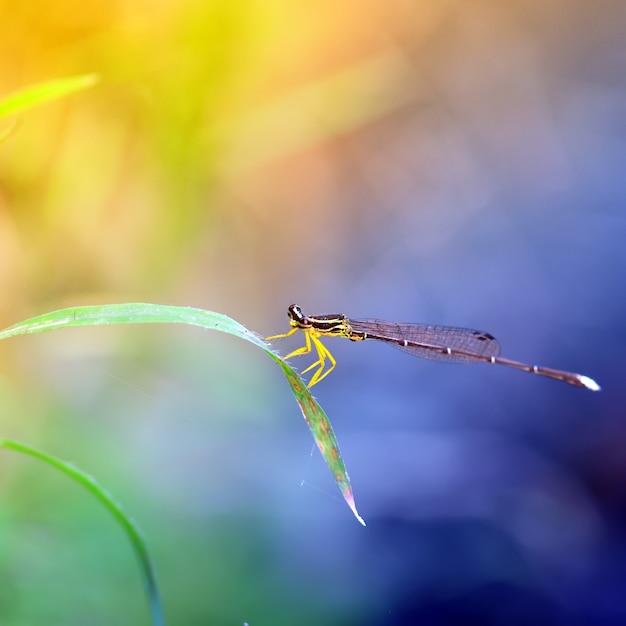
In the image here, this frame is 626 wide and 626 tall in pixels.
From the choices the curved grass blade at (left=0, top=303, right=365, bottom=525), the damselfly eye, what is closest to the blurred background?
the damselfly eye

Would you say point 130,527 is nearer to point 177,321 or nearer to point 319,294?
point 177,321

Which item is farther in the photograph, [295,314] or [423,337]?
[423,337]

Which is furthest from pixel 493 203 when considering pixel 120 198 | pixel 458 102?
pixel 120 198

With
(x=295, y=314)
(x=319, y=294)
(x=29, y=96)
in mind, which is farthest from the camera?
(x=319, y=294)

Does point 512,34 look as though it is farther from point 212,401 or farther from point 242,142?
point 212,401

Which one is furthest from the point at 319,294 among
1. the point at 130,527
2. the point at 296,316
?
the point at 130,527

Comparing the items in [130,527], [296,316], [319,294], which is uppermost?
[319,294]

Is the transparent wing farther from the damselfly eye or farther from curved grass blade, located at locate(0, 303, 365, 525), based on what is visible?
curved grass blade, located at locate(0, 303, 365, 525)

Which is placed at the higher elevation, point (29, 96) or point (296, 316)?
point (296, 316)
